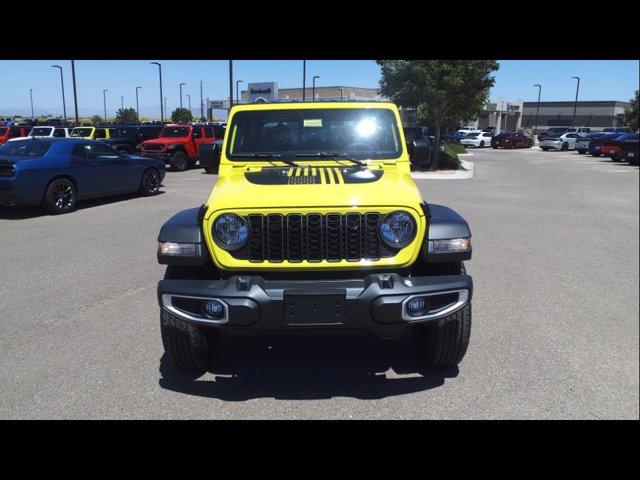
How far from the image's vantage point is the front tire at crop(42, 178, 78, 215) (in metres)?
10.5

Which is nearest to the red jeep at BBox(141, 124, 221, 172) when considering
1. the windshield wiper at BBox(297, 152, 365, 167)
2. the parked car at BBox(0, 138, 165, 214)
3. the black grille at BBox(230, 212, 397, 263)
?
the parked car at BBox(0, 138, 165, 214)

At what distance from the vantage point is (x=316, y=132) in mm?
4805

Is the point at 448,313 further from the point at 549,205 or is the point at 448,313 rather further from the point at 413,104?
the point at 413,104

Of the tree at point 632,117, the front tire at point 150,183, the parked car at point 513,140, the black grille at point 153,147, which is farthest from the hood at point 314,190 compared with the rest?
the tree at point 632,117

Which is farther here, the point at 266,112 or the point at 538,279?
the point at 538,279

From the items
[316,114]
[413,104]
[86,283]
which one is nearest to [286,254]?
[316,114]

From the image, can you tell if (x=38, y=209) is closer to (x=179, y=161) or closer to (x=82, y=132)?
(x=179, y=161)

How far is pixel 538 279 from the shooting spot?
6.26 m

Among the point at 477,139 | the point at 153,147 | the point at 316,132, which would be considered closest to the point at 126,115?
the point at 477,139

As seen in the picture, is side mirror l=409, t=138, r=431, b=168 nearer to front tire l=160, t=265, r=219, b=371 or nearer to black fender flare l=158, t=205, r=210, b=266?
black fender flare l=158, t=205, r=210, b=266
